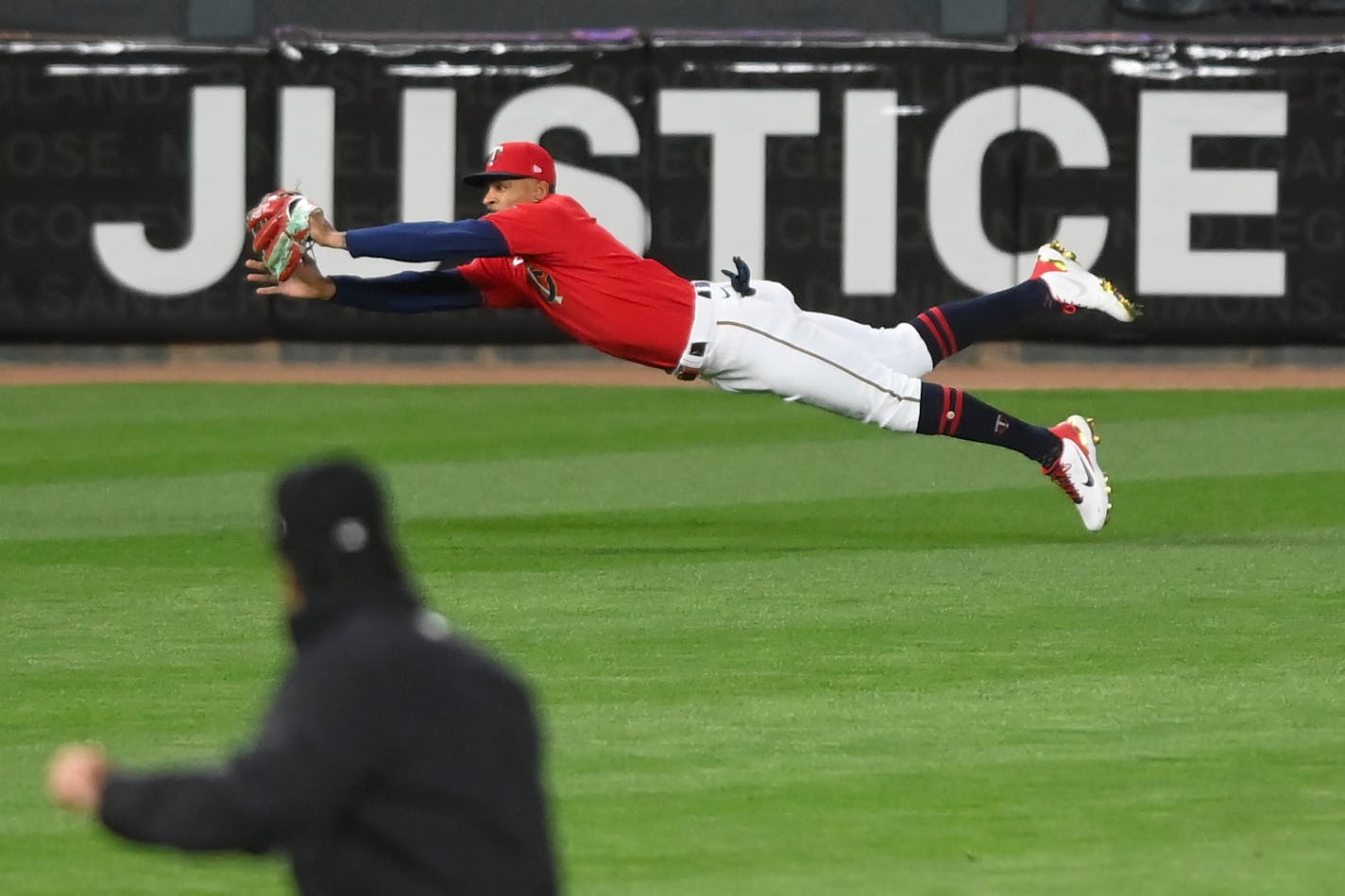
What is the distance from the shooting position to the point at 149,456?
1388cm

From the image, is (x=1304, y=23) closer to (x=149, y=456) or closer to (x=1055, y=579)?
(x=149, y=456)

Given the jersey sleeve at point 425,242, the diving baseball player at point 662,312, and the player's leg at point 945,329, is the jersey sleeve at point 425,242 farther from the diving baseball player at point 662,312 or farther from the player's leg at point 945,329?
the player's leg at point 945,329

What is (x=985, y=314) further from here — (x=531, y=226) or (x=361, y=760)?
(x=361, y=760)

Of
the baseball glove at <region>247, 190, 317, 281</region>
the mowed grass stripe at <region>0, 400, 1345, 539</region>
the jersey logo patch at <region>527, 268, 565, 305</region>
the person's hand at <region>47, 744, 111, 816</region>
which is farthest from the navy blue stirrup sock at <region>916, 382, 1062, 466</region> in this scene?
the person's hand at <region>47, 744, 111, 816</region>

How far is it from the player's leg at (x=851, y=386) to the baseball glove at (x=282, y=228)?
1.59m

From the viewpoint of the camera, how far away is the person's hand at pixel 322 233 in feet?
31.6

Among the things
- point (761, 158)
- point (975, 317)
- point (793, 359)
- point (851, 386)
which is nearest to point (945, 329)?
point (975, 317)

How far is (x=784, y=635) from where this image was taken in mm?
8328

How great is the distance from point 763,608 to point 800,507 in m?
3.09

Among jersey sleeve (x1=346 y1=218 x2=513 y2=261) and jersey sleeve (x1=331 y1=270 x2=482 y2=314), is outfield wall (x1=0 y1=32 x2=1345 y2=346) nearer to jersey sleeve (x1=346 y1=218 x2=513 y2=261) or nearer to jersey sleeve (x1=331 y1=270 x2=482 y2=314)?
jersey sleeve (x1=331 y1=270 x2=482 y2=314)

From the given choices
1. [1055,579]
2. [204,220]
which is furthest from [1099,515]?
[204,220]

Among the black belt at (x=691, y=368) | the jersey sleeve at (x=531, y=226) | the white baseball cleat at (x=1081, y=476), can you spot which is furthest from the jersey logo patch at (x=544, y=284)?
the white baseball cleat at (x=1081, y=476)

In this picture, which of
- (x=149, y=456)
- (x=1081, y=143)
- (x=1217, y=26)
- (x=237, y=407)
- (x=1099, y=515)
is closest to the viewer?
(x=1099, y=515)

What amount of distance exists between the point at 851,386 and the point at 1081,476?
1.01m
